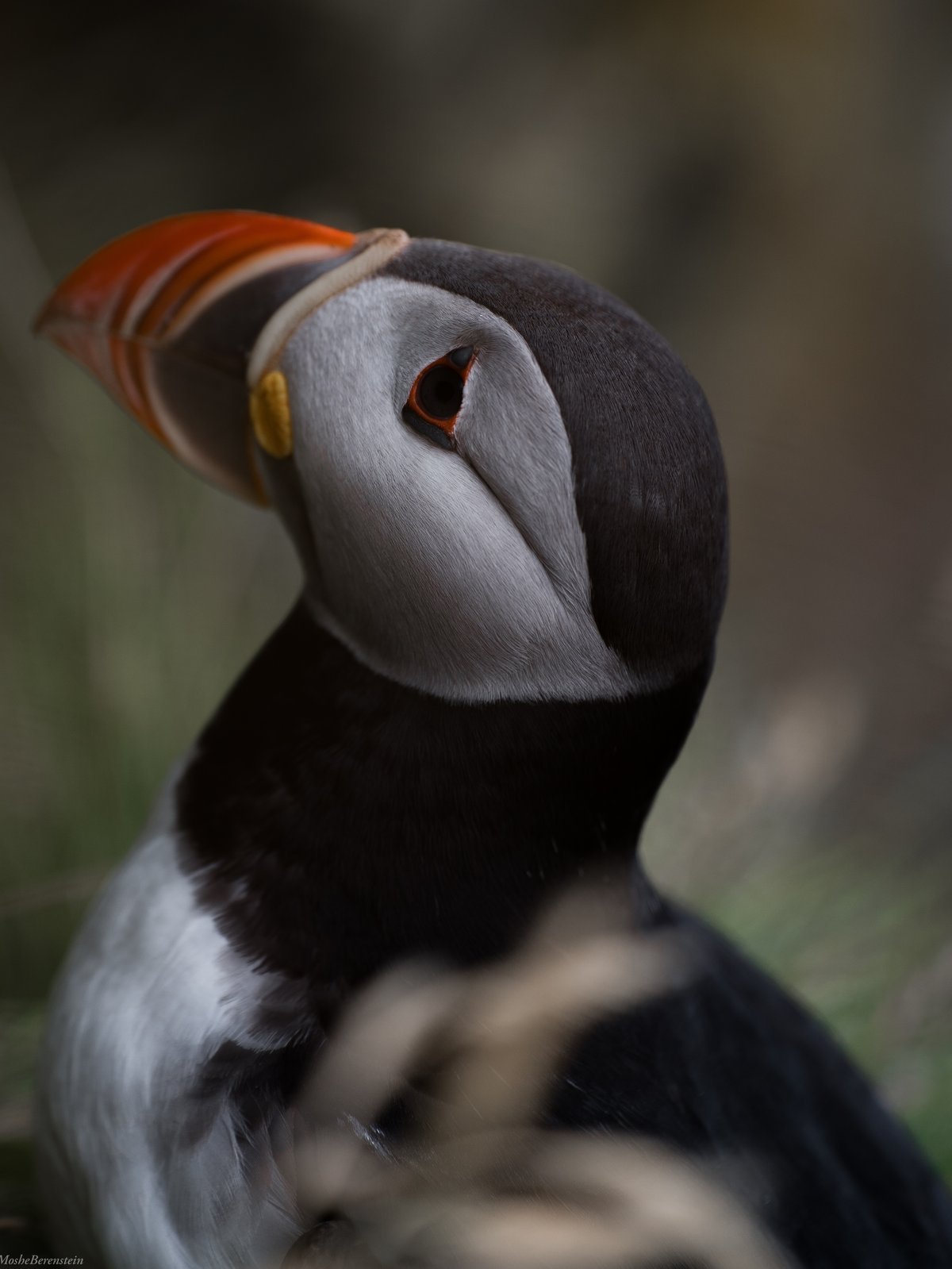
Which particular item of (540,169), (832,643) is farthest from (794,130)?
(832,643)

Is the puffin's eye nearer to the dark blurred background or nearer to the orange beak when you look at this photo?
the orange beak

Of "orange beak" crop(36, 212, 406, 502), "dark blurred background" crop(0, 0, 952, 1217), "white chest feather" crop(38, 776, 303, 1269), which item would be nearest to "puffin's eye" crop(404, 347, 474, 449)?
"orange beak" crop(36, 212, 406, 502)

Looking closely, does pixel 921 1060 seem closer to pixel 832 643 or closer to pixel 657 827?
pixel 657 827

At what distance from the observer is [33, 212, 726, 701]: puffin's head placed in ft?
3.13

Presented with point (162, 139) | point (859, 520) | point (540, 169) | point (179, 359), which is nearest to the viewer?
point (179, 359)

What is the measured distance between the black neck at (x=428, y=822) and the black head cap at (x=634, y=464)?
76mm

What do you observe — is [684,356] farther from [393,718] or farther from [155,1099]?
[155,1099]

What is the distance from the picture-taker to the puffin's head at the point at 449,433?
3.13 ft

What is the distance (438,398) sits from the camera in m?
1.02

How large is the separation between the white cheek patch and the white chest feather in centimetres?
30

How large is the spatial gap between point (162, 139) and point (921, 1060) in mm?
2484

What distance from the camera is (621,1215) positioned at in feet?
3.17
